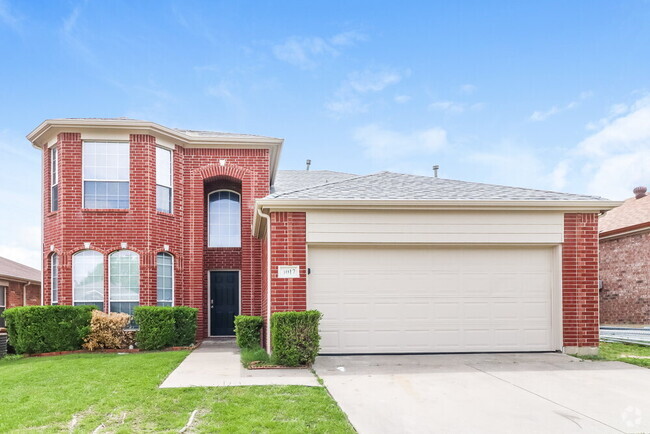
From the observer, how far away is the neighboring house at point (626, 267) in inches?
622

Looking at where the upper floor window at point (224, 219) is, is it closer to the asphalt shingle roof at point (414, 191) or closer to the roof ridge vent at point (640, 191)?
the asphalt shingle roof at point (414, 191)

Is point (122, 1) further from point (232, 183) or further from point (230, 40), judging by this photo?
point (232, 183)

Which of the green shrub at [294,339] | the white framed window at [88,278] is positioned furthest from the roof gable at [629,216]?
the white framed window at [88,278]

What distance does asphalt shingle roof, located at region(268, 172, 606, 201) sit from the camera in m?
9.79

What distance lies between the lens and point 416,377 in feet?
24.8

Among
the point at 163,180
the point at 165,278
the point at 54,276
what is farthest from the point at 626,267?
the point at 54,276

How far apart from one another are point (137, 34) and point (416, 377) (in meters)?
12.6

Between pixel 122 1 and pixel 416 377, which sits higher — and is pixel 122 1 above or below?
above

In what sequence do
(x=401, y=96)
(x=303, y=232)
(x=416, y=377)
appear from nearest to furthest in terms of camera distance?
(x=416, y=377) < (x=303, y=232) < (x=401, y=96)

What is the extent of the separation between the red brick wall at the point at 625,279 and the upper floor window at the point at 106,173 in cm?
1572

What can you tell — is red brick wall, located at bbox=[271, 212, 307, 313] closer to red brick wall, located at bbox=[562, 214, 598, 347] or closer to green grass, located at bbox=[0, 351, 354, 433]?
green grass, located at bbox=[0, 351, 354, 433]

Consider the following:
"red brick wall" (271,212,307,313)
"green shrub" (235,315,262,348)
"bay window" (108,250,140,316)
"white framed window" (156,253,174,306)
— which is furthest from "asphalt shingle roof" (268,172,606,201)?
"bay window" (108,250,140,316)

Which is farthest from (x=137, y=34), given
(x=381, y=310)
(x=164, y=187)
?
(x=381, y=310)

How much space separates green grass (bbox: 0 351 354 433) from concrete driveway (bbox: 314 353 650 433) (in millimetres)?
524
